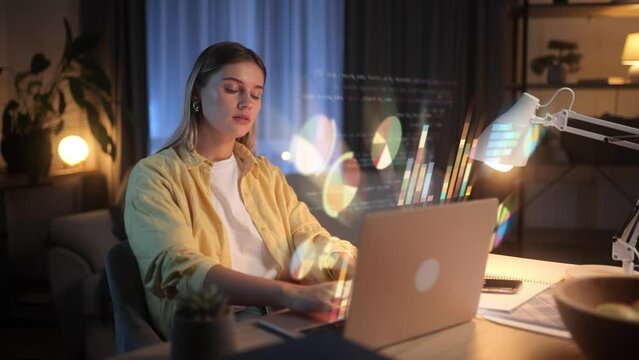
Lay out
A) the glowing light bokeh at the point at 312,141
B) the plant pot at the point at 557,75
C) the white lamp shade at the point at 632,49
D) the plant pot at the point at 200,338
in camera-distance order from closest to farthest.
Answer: the plant pot at the point at 200,338 → the white lamp shade at the point at 632,49 → the glowing light bokeh at the point at 312,141 → the plant pot at the point at 557,75

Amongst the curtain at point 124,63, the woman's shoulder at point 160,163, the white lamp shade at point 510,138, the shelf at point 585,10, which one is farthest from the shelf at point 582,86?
the woman's shoulder at point 160,163

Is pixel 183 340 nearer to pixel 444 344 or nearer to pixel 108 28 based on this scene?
pixel 444 344

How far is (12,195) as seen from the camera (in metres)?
3.10

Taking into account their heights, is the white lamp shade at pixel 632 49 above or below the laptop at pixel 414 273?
above

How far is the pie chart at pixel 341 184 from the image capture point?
11.5ft

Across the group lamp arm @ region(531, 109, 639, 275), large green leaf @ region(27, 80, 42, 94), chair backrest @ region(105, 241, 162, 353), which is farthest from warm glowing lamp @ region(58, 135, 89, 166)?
lamp arm @ region(531, 109, 639, 275)

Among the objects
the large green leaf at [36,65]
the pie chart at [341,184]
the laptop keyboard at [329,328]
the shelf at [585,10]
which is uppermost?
the shelf at [585,10]

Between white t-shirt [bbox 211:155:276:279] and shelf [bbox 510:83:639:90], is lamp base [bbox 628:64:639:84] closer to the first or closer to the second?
shelf [bbox 510:83:639:90]

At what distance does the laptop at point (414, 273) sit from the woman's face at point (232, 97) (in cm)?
Result: 59

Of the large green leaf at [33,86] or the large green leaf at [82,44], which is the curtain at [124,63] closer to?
the large green leaf at [82,44]

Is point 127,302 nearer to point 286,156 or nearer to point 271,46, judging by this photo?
point 286,156

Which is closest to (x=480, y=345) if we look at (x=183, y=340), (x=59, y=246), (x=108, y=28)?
(x=183, y=340)

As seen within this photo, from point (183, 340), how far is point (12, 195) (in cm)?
268

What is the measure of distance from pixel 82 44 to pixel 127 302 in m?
2.64
